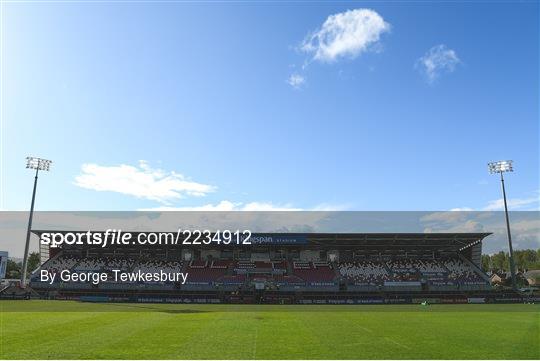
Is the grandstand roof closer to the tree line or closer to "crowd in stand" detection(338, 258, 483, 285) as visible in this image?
"crowd in stand" detection(338, 258, 483, 285)

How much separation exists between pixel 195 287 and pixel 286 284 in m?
12.8

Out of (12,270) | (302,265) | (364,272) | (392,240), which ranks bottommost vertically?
(12,270)

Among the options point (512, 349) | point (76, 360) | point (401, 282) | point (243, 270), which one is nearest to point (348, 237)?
point (401, 282)

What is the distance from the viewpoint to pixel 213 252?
225 feet

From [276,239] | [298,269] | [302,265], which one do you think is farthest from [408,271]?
[276,239]

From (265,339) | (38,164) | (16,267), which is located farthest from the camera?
(16,267)

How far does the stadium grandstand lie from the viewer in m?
59.8

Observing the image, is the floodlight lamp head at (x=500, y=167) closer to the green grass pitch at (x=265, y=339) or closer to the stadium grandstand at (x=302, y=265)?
the stadium grandstand at (x=302, y=265)

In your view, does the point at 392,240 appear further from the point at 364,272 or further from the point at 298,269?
the point at 298,269

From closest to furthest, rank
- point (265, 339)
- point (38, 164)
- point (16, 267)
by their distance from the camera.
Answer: point (265, 339)
point (38, 164)
point (16, 267)

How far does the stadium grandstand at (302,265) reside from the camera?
2354 inches

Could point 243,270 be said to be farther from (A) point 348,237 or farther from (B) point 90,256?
(B) point 90,256

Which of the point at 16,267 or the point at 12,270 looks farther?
the point at 16,267

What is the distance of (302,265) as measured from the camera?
220 feet
